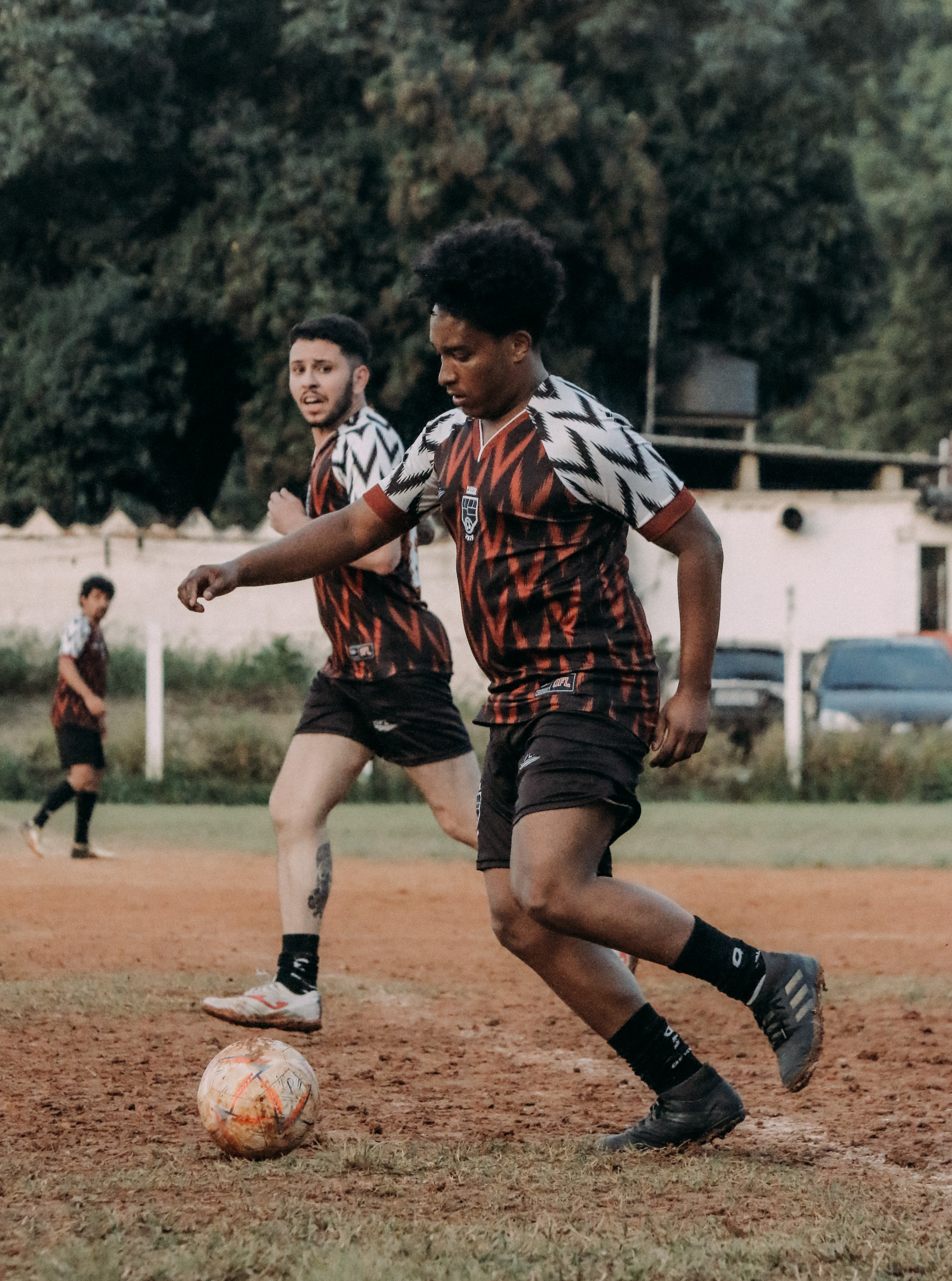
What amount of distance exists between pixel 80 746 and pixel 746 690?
353 inches

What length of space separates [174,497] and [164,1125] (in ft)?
83.8

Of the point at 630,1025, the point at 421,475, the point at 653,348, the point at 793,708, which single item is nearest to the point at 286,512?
the point at 421,475

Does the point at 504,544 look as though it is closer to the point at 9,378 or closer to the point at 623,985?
the point at 623,985

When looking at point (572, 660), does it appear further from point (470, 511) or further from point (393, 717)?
point (393, 717)

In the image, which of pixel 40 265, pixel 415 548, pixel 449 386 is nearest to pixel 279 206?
pixel 40 265

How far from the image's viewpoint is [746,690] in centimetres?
1845

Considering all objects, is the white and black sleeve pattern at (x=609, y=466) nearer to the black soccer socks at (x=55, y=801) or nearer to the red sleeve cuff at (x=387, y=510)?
the red sleeve cuff at (x=387, y=510)

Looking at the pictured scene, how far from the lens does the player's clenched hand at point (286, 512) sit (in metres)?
5.34

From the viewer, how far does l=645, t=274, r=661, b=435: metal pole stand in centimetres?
2756

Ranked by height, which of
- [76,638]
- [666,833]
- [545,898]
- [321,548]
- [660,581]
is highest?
[660,581]

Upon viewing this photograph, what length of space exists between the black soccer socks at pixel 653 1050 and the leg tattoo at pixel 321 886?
5.28 ft

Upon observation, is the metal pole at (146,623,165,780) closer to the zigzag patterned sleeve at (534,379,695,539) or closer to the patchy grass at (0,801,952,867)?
the patchy grass at (0,801,952,867)

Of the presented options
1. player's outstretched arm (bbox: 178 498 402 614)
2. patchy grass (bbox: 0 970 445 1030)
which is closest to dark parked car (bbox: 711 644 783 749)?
patchy grass (bbox: 0 970 445 1030)

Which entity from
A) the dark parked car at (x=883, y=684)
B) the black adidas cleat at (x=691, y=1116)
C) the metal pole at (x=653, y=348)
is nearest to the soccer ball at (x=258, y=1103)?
the black adidas cleat at (x=691, y=1116)
